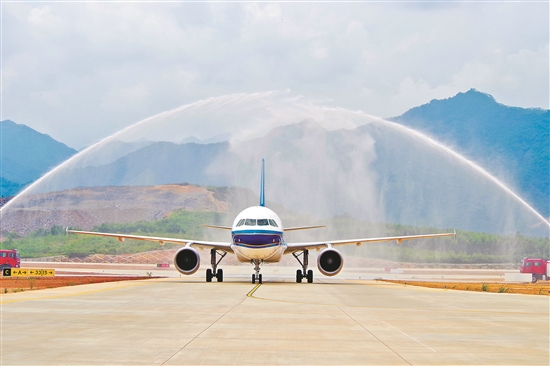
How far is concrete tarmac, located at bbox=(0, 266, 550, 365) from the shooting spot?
13.1 m

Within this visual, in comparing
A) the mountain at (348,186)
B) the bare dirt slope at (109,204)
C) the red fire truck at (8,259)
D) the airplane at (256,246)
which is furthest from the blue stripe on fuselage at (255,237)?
the bare dirt slope at (109,204)

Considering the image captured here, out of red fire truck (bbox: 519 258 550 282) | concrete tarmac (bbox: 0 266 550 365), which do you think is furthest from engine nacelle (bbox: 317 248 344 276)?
red fire truck (bbox: 519 258 550 282)

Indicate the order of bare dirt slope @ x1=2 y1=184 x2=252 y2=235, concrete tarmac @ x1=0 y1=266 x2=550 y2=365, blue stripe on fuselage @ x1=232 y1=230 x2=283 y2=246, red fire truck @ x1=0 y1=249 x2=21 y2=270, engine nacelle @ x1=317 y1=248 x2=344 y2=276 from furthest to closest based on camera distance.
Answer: bare dirt slope @ x1=2 y1=184 x2=252 y2=235, red fire truck @ x1=0 y1=249 x2=21 y2=270, engine nacelle @ x1=317 y1=248 x2=344 y2=276, blue stripe on fuselage @ x1=232 y1=230 x2=283 y2=246, concrete tarmac @ x1=0 y1=266 x2=550 y2=365

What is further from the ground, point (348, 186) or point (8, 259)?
point (348, 186)

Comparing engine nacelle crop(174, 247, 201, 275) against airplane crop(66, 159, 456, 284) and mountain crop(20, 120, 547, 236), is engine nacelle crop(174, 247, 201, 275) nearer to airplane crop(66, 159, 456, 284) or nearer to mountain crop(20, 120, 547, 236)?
airplane crop(66, 159, 456, 284)

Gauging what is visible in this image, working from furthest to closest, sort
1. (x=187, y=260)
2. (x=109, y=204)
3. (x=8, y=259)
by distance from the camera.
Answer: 1. (x=109, y=204)
2. (x=8, y=259)
3. (x=187, y=260)

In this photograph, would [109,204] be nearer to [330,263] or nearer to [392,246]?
[392,246]

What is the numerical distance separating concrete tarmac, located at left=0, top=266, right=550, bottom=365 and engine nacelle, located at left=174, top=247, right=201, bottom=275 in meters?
14.2

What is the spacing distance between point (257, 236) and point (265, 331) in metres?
22.3

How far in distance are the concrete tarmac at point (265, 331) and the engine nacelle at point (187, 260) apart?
14155 millimetres

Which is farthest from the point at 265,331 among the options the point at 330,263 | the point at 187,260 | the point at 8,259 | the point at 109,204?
the point at 109,204

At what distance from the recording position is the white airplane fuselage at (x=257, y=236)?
39406 millimetres

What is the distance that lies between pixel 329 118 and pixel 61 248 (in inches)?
2020

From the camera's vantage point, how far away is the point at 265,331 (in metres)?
17.0
